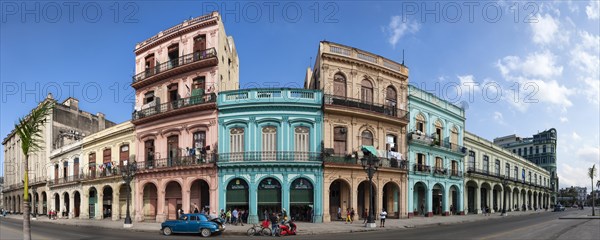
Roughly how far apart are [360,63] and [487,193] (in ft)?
98.5

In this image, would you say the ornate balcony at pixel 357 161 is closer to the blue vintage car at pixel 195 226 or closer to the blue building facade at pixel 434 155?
the blue building facade at pixel 434 155

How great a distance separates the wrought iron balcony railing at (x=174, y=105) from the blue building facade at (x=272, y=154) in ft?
5.78

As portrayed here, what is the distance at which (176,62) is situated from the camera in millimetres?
35156

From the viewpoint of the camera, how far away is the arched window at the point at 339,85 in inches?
1291

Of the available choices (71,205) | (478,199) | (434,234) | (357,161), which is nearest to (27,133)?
(434,234)

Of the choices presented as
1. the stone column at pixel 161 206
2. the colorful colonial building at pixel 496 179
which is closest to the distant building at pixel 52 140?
the stone column at pixel 161 206

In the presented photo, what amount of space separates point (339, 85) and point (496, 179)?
1237 inches

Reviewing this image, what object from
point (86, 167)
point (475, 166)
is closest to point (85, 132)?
point (86, 167)

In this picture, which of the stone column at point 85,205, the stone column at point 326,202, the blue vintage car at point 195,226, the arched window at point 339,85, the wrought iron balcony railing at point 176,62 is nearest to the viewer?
the blue vintage car at point 195,226

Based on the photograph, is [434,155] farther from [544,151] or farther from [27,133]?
[544,151]

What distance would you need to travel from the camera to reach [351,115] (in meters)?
32.4

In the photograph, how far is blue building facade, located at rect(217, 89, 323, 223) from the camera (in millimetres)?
30156

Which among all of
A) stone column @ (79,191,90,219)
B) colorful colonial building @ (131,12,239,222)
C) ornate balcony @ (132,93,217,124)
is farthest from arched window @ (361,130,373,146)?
stone column @ (79,191,90,219)

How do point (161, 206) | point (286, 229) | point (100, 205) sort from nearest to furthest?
point (286, 229) < point (161, 206) < point (100, 205)
